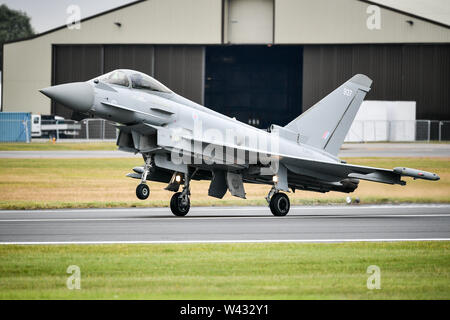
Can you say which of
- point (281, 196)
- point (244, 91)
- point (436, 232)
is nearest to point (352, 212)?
point (281, 196)

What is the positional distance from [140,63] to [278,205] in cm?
4141

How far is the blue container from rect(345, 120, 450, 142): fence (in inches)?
1022

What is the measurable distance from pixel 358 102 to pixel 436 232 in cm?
690

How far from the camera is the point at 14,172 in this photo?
36156 mm

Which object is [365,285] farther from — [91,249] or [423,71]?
[423,71]

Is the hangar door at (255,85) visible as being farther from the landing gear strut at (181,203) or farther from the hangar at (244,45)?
the landing gear strut at (181,203)

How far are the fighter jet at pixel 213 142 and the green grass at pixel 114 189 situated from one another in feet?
17.4

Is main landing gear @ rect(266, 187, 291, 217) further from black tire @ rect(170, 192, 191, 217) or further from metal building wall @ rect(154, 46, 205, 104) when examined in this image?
metal building wall @ rect(154, 46, 205, 104)

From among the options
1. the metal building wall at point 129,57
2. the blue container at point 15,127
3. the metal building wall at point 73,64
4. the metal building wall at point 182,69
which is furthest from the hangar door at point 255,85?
the blue container at point 15,127

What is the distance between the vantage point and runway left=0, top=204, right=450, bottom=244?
49.6 feet

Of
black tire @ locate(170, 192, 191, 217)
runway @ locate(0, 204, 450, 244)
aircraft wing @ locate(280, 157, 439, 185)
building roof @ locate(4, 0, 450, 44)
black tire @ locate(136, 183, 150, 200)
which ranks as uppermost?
building roof @ locate(4, 0, 450, 44)

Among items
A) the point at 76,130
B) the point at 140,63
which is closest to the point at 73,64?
the point at 140,63

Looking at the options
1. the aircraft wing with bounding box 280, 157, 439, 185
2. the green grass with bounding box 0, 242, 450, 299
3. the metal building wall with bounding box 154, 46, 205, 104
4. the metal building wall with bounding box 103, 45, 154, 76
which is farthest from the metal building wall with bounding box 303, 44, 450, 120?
the green grass with bounding box 0, 242, 450, 299

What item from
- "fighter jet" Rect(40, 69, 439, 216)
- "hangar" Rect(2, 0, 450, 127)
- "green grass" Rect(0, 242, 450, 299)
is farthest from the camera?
"hangar" Rect(2, 0, 450, 127)
